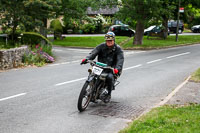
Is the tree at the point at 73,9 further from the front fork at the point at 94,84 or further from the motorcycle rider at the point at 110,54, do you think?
the front fork at the point at 94,84

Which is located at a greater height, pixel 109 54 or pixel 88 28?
pixel 88 28

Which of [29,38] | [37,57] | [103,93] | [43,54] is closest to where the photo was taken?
[103,93]

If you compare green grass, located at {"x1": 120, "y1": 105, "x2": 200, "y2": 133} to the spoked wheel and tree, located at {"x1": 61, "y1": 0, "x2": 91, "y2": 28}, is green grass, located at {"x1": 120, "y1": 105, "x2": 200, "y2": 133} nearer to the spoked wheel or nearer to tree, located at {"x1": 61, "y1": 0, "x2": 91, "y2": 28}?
the spoked wheel

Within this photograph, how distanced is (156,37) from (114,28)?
257 inches

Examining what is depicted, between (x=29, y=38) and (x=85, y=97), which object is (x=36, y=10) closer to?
(x=29, y=38)

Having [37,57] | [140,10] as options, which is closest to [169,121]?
[37,57]

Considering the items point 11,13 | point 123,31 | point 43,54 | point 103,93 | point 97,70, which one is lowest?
point 103,93

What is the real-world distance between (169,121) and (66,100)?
10.4ft

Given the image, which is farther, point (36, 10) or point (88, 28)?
point (88, 28)

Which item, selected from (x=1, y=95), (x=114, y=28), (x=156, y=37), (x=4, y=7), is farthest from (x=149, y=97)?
(x=114, y=28)

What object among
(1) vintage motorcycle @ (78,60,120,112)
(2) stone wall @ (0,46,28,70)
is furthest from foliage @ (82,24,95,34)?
(1) vintage motorcycle @ (78,60,120,112)

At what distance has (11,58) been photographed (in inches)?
558

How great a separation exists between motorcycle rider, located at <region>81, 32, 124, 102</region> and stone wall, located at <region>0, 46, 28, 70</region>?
7003 mm

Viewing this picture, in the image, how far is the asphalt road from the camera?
6105mm
